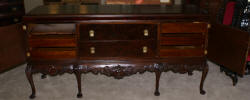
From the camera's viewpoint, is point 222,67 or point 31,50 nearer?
point 31,50

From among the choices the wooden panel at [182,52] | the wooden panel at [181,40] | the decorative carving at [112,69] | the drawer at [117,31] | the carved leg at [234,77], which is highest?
the drawer at [117,31]

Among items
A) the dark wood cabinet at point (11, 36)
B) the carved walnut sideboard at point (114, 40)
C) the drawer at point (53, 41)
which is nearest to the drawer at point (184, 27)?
the carved walnut sideboard at point (114, 40)

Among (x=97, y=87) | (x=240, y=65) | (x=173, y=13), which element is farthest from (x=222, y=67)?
(x=97, y=87)

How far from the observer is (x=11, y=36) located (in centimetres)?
349

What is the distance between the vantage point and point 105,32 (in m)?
2.67

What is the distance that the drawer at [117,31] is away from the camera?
2.65 metres

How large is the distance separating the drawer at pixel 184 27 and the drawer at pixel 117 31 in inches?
4.6

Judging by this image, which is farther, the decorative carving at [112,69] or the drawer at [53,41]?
the decorative carving at [112,69]

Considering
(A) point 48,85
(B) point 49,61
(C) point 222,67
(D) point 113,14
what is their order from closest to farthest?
1. (D) point 113,14
2. (B) point 49,61
3. (A) point 48,85
4. (C) point 222,67

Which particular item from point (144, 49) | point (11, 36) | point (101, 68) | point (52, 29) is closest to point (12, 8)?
point (11, 36)

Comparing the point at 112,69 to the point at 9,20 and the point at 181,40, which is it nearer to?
the point at 181,40

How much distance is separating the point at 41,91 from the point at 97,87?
0.69 m

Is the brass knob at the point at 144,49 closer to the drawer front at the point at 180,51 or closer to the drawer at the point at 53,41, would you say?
the drawer front at the point at 180,51

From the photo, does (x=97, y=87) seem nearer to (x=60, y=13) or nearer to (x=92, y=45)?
(x=92, y=45)
